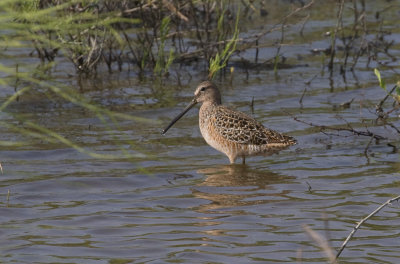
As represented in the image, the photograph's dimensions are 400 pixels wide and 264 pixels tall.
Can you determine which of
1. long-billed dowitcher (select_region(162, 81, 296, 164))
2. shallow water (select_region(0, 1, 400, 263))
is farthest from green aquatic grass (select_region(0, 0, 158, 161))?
long-billed dowitcher (select_region(162, 81, 296, 164))

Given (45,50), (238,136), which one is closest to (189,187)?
(238,136)

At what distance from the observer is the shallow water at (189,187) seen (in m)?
4.64

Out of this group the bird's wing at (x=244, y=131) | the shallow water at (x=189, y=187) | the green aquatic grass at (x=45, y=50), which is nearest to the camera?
the green aquatic grass at (x=45, y=50)

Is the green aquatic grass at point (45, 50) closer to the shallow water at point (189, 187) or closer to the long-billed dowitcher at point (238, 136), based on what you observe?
the shallow water at point (189, 187)

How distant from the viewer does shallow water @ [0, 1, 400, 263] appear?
4.64 m

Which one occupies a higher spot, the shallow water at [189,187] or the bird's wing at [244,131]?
the bird's wing at [244,131]

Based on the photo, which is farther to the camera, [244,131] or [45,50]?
[45,50]

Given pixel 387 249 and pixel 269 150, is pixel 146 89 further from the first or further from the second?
pixel 387 249

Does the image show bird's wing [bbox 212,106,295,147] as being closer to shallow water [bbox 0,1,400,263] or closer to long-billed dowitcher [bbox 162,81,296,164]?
long-billed dowitcher [bbox 162,81,296,164]

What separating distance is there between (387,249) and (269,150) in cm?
235

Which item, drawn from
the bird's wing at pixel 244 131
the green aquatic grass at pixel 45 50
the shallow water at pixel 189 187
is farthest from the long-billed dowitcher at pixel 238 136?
the green aquatic grass at pixel 45 50

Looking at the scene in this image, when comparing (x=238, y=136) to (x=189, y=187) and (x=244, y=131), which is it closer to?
(x=244, y=131)

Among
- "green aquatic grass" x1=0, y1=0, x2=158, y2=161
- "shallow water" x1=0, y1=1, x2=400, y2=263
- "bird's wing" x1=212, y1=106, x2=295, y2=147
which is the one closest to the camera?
"green aquatic grass" x1=0, y1=0, x2=158, y2=161

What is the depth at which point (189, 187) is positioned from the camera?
611 centimetres
